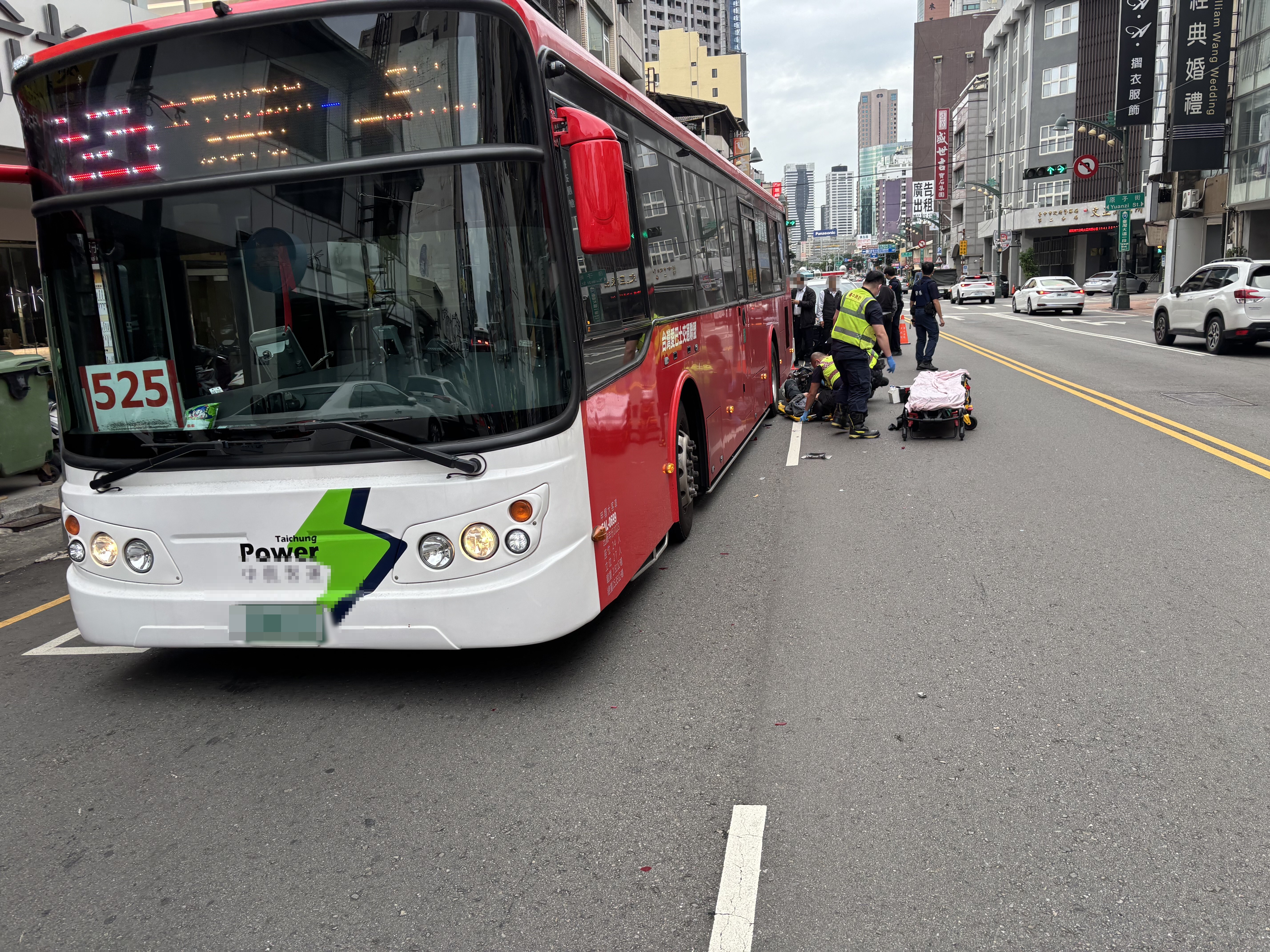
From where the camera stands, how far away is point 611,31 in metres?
38.8

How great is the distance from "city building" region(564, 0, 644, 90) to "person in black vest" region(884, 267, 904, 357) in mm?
13805

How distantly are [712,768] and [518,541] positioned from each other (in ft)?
4.04

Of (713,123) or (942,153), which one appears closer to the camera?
(713,123)

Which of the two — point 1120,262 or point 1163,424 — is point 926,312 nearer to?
point 1163,424

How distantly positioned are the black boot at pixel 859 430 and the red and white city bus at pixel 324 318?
7151 mm

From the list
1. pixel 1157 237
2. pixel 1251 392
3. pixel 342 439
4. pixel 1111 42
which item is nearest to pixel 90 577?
pixel 342 439

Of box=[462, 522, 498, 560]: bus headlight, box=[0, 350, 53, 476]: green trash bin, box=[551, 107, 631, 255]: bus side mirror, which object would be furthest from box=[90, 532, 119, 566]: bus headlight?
box=[0, 350, 53, 476]: green trash bin

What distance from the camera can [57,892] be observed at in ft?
10.1

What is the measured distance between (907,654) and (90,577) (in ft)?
12.8

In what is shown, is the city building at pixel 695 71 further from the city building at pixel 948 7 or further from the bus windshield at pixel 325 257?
the bus windshield at pixel 325 257

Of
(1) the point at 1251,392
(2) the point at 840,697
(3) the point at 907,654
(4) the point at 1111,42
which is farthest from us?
(4) the point at 1111,42

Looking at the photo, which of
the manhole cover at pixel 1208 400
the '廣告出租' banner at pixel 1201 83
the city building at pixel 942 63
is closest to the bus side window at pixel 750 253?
the manhole cover at pixel 1208 400

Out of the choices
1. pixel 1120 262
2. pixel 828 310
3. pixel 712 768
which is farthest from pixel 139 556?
pixel 1120 262

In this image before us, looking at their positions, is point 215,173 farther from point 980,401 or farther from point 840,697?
point 980,401
